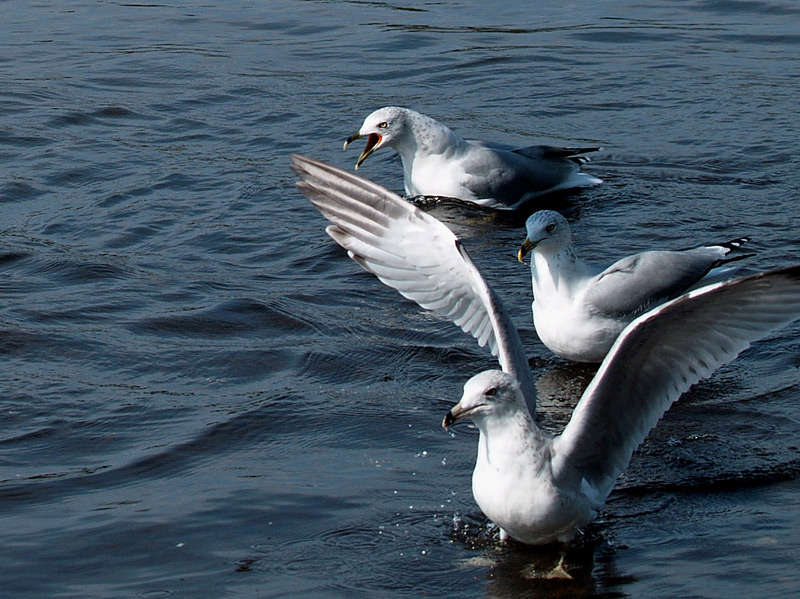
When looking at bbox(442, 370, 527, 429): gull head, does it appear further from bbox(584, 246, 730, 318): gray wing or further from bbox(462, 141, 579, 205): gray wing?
bbox(462, 141, 579, 205): gray wing

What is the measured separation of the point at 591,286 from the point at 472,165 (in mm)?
3222

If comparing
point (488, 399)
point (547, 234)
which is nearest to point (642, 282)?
point (547, 234)

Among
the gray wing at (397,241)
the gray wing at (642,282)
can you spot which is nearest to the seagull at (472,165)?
the gray wing at (642,282)

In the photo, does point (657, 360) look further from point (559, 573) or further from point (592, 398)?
point (559, 573)

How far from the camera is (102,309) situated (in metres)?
7.14

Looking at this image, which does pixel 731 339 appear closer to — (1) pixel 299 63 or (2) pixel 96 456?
(2) pixel 96 456

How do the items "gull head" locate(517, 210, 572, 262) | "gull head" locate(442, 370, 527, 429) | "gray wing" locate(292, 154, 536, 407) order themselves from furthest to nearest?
1. "gull head" locate(517, 210, 572, 262)
2. "gray wing" locate(292, 154, 536, 407)
3. "gull head" locate(442, 370, 527, 429)

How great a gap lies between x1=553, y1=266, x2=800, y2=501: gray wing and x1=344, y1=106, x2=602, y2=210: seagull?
4.55m

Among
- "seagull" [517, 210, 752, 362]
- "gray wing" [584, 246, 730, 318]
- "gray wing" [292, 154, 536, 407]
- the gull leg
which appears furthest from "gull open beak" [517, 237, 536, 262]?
the gull leg

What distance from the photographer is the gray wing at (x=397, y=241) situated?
544 centimetres

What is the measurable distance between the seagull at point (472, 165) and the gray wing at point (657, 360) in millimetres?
4547

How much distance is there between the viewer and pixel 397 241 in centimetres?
552

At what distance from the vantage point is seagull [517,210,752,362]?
6215mm

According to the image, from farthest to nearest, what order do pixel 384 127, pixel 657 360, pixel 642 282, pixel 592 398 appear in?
pixel 384 127
pixel 642 282
pixel 657 360
pixel 592 398
